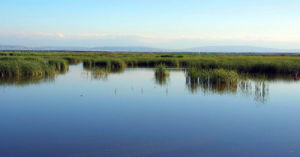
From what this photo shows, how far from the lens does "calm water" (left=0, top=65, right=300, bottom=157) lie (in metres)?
6.77

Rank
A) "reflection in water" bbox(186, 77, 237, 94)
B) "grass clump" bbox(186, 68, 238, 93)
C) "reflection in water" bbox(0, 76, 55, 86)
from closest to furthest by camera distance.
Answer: "reflection in water" bbox(186, 77, 237, 94), "grass clump" bbox(186, 68, 238, 93), "reflection in water" bbox(0, 76, 55, 86)

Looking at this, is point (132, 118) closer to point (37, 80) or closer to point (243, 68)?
point (37, 80)

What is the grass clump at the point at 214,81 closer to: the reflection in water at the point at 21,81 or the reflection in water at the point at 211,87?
the reflection in water at the point at 211,87

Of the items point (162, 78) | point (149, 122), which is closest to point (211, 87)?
point (162, 78)

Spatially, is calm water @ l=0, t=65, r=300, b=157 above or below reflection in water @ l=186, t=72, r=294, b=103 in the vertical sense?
below

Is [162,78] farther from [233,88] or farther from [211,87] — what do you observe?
[233,88]

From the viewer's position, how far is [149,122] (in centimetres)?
892

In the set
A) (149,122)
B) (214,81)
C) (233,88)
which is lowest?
(149,122)

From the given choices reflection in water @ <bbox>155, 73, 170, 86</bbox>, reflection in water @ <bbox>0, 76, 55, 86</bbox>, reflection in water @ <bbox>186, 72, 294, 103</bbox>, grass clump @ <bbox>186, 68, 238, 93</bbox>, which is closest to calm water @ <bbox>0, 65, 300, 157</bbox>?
reflection in water @ <bbox>186, 72, 294, 103</bbox>

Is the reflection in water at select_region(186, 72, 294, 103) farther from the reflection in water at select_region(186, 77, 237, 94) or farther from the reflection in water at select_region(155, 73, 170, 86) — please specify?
the reflection in water at select_region(155, 73, 170, 86)

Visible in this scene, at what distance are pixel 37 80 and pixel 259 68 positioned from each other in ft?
46.0

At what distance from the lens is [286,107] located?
11.2 meters

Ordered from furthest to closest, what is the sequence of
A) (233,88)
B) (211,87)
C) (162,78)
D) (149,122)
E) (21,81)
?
1. (162,78)
2. (21,81)
3. (211,87)
4. (233,88)
5. (149,122)

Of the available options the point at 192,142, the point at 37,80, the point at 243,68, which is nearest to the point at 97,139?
the point at 192,142
